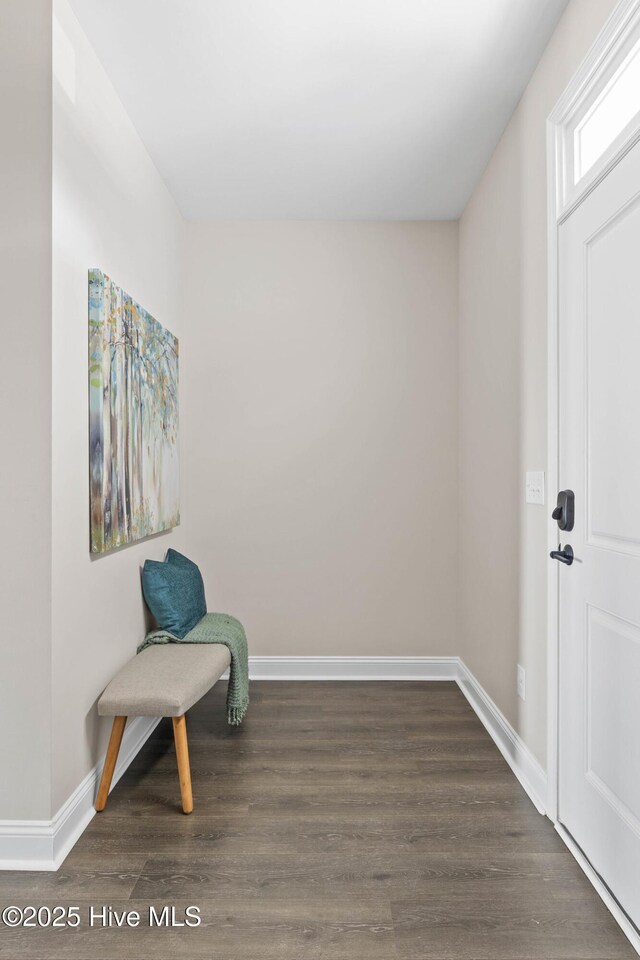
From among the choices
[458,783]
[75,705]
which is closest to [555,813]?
[458,783]

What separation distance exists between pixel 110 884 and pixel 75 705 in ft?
1.81

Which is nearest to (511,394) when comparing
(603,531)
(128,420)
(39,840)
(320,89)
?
(603,531)

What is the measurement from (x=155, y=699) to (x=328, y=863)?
2.55 feet

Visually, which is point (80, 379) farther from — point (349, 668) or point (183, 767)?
point (349, 668)

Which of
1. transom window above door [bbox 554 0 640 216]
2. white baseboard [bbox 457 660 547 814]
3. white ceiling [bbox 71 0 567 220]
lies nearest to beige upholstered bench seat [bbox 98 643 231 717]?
white baseboard [bbox 457 660 547 814]

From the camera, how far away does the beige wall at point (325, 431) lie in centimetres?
378

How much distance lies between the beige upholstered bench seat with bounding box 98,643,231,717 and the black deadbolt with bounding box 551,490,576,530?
145cm

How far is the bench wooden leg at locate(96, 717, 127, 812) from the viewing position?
7.37 ft

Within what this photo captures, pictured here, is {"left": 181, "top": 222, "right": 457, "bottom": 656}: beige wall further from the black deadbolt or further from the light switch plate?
the black deadbolt

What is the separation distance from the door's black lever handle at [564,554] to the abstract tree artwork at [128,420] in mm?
1621

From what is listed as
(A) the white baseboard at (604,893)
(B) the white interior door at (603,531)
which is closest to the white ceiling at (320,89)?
(B) the white interior door at (603,531)

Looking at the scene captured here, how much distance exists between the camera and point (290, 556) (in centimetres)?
379

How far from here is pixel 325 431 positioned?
3.80 meters

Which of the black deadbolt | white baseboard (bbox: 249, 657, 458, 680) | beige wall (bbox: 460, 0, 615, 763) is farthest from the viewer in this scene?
white baseboard (bbox: 249, 657, 458, 680)
